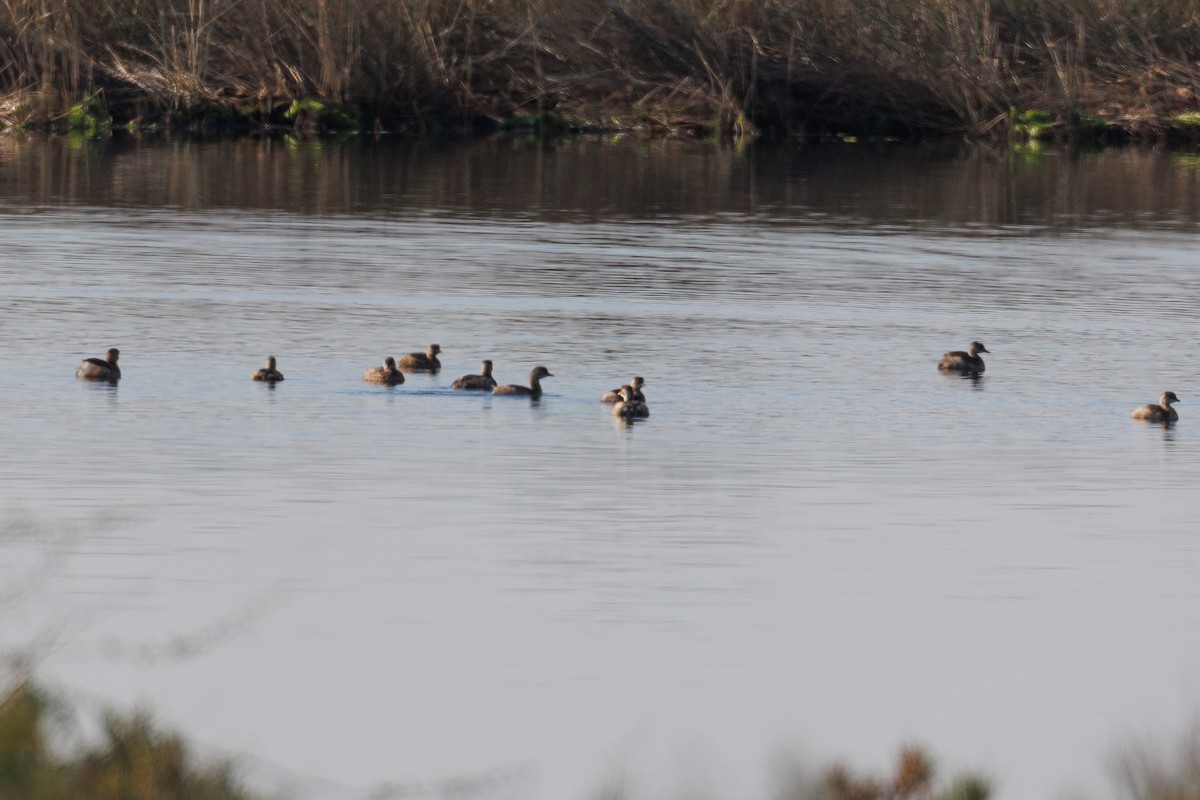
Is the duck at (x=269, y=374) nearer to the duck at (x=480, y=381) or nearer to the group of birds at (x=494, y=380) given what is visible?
the group of birds at (x=494, y=380)

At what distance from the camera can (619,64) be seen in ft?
146

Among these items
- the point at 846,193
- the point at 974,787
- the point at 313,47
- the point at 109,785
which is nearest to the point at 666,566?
the point at 974,787

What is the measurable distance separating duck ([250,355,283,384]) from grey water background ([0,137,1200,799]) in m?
0.30

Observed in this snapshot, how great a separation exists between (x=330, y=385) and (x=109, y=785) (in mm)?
12110

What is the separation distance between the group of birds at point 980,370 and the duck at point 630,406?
331 centimetres

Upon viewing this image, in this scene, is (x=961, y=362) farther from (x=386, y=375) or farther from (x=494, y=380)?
(x=386, y=375)

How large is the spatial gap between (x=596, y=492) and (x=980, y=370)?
233 inches

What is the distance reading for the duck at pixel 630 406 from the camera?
680 inches

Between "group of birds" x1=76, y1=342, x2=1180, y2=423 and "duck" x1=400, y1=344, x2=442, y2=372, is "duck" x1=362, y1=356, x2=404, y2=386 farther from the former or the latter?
"duck" x1=400, y1=344, x2=442, y2=372

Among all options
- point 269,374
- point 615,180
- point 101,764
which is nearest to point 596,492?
point 269,374

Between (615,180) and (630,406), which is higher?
(615,180)

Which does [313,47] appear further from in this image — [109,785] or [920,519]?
[109,785]

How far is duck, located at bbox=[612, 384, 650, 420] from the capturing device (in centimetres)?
1728

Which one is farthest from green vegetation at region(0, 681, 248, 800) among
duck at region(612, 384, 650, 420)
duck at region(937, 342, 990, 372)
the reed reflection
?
the reed reflection
